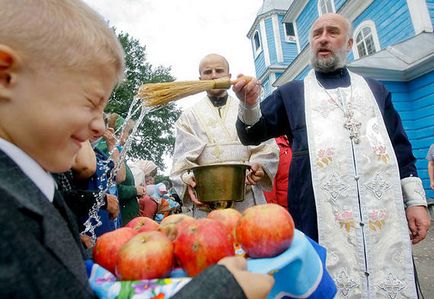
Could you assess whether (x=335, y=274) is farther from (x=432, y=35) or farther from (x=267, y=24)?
(x=267, y=24)

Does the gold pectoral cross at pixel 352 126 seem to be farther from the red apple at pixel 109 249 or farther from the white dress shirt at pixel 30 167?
the white dress shirt at pixel 30 167

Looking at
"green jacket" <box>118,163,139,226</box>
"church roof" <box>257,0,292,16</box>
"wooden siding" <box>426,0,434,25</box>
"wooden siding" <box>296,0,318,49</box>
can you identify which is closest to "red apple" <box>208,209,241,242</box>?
"green jacket" <box>118,163,139,226</box>

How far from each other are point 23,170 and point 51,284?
0.93 feet

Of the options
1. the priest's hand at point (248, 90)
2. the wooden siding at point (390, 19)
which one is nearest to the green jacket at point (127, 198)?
the priest's hand at point (248, 90)

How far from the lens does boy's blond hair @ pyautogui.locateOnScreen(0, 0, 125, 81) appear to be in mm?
766

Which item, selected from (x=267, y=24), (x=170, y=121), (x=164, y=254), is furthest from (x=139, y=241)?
(x=170, y=121)

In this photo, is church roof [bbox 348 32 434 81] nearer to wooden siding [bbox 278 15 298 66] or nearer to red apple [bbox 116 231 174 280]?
red apple [bbox 116 231 174 280]

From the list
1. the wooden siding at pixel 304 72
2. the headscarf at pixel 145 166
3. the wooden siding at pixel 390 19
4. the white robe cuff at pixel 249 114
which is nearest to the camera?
the white robe cuff at pixel 249 114

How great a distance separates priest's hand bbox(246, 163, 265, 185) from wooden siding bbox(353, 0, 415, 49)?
8160 mm

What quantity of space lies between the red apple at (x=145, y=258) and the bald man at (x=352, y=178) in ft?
4.28

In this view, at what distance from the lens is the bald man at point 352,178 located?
194cm

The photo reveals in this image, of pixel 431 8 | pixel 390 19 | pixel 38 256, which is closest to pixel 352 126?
pixel 38 256

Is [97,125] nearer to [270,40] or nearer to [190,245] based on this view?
[190,245]

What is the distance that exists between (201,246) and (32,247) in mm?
426
